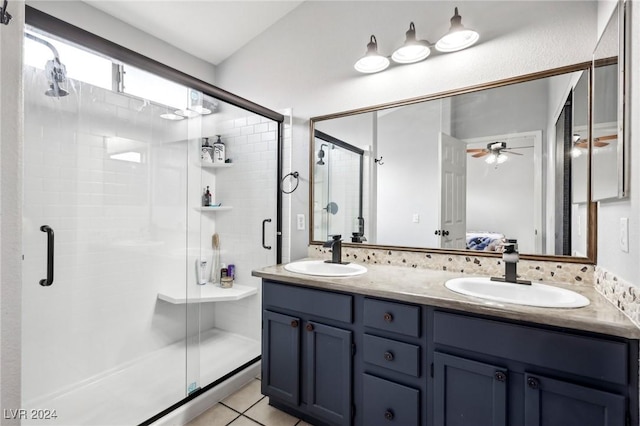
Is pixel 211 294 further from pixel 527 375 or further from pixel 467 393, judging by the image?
pixel 527 375

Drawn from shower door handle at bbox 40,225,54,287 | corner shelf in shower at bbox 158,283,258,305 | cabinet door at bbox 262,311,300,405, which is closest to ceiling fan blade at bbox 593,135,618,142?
cabinet door at bbox 262,311,300,405

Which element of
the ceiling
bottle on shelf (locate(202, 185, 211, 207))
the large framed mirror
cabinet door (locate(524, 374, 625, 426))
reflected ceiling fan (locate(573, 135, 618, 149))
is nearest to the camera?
cabinet door (locate(524, 374, 625, 426))

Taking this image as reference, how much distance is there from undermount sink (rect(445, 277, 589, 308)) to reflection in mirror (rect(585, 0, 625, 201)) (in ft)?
1.47

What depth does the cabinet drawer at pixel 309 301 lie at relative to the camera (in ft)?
5.07

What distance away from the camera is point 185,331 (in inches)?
92.4

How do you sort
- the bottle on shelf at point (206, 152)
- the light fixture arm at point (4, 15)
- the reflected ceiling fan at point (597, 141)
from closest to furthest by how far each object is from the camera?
1. the light fixture arm at point (4, 15)
2. the reflected ceiling fan at point (597, 141)
3. the bottle on shelf at point (206, 152)

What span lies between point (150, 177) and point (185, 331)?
4.03ft

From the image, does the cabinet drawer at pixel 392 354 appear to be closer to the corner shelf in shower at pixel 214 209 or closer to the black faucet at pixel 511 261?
the black faucet at pixel 511 261

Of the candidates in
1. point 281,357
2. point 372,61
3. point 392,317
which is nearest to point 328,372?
point 281,357

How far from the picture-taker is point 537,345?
1105mm

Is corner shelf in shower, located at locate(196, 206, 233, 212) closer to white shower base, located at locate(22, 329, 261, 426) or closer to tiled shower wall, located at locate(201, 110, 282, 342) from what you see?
tiled shower wall, located at locate(201, 110, 282, 342)

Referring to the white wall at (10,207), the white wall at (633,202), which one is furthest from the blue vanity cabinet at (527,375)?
the white wall at (10,207)

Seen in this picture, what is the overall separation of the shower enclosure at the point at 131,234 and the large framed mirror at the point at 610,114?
200 centimetres

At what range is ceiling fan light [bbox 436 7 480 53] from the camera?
1690mm
